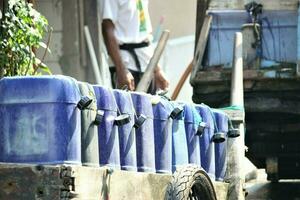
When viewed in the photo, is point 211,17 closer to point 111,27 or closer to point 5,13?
point 111,27

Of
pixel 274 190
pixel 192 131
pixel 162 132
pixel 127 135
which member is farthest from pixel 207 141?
pixel 274 190

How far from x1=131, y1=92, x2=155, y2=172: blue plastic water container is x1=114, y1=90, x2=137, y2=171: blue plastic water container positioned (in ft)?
0.28

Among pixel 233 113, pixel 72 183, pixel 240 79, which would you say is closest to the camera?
pixel 72 183

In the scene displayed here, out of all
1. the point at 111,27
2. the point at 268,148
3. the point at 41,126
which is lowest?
the point at 268,148

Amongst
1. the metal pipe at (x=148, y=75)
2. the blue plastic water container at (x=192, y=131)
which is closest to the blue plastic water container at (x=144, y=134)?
the blue plastic water container at (x=192, y=131)

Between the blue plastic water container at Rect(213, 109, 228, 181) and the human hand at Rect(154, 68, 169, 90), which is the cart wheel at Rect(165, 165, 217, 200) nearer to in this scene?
the blue plastic water container at Rect(213, 109, 228, 181)

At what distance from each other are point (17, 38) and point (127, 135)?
1814 millimetres

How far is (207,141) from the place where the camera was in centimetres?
584

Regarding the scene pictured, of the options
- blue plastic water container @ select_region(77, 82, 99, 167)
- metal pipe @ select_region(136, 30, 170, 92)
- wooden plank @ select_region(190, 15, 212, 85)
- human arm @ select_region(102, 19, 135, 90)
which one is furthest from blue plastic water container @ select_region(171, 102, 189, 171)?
wooden plank @ select_region(190, 15, 212, 85)

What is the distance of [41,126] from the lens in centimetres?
423

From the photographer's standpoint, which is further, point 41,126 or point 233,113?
point 233,113

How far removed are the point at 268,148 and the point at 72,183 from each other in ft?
17.6

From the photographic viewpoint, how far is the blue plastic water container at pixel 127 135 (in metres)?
4.66

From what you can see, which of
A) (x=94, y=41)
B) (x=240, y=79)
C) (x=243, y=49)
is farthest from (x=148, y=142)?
(x=94, y=41)
